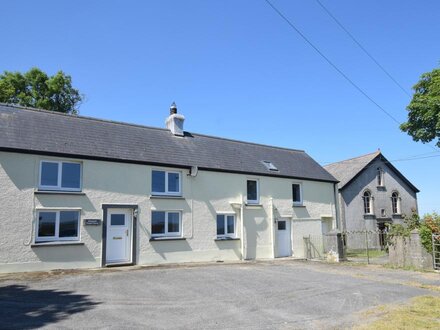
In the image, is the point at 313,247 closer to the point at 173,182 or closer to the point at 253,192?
the point at 253,192

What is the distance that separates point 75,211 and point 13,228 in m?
2.31

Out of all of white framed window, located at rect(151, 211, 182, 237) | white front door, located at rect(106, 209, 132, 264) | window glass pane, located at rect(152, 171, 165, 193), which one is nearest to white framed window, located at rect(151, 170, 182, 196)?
window glass pane, located at rect(152, 171, 165, 193)

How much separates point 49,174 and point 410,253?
15.8 meters

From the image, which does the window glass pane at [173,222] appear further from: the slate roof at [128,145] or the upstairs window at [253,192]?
the upstairs window at [253,192]

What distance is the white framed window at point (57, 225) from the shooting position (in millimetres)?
14664

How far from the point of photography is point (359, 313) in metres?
8.42

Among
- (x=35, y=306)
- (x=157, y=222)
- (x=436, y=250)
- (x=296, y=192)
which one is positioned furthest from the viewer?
(x=296, y=192)

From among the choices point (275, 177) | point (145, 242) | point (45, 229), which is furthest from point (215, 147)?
point (45, 229)

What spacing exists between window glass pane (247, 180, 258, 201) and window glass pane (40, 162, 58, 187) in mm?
10244

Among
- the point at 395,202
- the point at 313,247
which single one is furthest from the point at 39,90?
the point at 395,202

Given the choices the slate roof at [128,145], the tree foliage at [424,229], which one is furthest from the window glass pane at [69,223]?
the tree foliage at [424,229]

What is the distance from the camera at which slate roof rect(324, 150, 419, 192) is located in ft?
106

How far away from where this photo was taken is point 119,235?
1658cm

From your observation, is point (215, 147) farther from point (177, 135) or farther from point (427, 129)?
point (427, 129)
